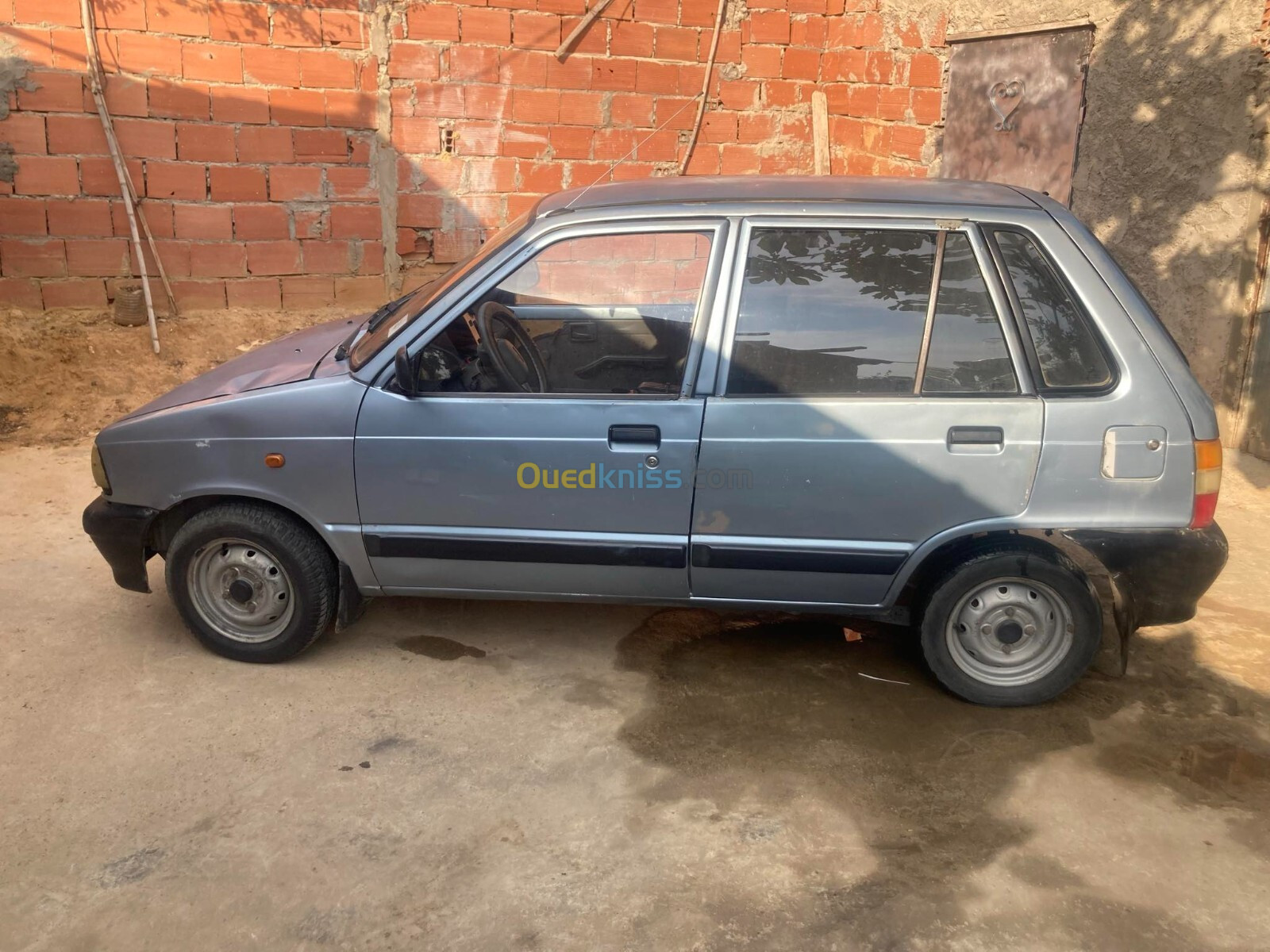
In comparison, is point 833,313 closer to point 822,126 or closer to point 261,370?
point 261,370

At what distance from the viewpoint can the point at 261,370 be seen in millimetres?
4219

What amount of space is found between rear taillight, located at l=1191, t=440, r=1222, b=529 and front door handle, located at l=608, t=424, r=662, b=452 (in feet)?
5.91

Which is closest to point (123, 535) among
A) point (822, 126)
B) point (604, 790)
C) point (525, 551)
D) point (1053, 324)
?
point (525, 551)

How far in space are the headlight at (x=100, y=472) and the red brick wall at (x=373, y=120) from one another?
13.8 feet

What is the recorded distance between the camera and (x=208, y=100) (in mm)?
7645

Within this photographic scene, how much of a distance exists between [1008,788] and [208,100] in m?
6.99

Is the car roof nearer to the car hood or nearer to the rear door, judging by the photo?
the rear door

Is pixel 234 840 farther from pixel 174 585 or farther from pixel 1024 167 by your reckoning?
pixel 1024 167

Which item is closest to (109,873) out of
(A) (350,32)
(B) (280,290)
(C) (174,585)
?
(C) (174,585)

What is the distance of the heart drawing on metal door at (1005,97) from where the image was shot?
295 inches

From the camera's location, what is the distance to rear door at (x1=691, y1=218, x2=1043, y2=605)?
11.9ft

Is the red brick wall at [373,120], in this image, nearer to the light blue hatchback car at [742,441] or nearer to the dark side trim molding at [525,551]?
the light blue hatchback car at [742,441]

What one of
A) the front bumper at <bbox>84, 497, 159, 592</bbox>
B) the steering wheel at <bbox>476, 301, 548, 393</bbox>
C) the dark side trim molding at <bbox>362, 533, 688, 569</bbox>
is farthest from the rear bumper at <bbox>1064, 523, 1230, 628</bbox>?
the front bumper at <bbox>84, 497, 159, 592</bbox>

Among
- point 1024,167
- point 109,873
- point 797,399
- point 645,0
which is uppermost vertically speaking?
point 645,0
